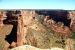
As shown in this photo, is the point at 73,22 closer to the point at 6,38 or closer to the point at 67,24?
the point at 67,24

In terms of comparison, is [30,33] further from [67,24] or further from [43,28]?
[67,24]

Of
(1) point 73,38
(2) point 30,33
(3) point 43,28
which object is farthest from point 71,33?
(2) point 30,33

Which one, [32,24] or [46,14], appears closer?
[32,24]

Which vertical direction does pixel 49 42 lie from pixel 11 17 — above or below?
below

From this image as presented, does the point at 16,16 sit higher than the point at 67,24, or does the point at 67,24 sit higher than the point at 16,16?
the point at 16,16

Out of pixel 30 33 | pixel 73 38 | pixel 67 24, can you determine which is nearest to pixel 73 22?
pixel 67 24

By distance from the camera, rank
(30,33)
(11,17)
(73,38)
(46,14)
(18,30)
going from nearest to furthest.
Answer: (18,30)
(11,17)
(30,33)
(73,38)
(46,14)

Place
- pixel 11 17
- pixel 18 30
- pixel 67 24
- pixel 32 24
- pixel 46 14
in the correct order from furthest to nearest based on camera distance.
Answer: pixel 46 14 → pixel 67 24 → pixel 32 24 → pixel 11 17 → pixel 18 30

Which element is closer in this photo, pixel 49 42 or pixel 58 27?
pixel 49 42

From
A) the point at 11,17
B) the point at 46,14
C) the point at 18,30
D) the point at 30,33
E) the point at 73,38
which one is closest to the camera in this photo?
the point at 18,30
